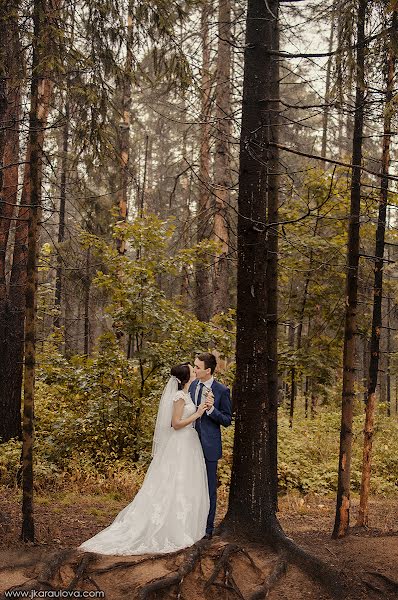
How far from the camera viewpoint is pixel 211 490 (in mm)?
6562

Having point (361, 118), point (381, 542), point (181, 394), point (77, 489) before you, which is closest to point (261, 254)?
point (181, 394)

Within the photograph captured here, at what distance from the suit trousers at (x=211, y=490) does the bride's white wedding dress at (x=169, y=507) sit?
58 millimetres

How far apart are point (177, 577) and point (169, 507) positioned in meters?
1.11

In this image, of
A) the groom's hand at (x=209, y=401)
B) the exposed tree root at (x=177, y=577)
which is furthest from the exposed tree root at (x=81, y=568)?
the groom's hand at (x=209, y=401)

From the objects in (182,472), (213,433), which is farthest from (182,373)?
(182,472)

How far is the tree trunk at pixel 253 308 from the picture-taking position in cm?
616

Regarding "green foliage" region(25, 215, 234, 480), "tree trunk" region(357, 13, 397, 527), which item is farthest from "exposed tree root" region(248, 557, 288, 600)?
"green foliage" region(25, 215, 234, 480)

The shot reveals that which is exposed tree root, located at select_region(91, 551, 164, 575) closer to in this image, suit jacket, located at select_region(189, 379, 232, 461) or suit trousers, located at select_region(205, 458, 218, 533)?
suit trousers, located at select_region(205, 458, 218, 533)

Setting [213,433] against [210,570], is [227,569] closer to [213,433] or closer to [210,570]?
[210,570]

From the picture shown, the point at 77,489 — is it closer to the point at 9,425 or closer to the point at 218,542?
the point at 9,425

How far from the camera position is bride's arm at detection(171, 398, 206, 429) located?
6512mm

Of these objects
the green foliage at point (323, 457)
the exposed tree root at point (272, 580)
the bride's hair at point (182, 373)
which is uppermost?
the bride's hair at point (182, 373)

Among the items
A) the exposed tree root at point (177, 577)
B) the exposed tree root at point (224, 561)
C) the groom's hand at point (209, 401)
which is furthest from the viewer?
the groom's hand at point (209, 401)

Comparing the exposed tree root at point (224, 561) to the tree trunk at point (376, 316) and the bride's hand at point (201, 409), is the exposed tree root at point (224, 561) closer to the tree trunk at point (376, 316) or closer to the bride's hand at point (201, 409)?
the bride's hand at point (201, 409)
